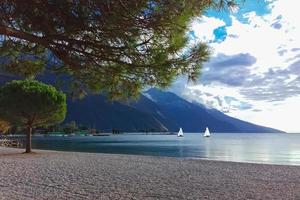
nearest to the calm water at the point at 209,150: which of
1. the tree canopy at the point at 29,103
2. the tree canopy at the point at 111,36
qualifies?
the tree canopy at the point at 29,103

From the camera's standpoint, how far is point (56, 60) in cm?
916

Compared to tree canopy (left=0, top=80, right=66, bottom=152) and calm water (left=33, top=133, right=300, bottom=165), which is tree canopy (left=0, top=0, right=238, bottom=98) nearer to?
tree canopy (left=0, top=80, right=66, bottom=152)

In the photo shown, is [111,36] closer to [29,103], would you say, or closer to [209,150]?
[29,103]

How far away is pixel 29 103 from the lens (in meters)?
36.2

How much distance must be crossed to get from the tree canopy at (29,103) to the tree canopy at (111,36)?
2764cm

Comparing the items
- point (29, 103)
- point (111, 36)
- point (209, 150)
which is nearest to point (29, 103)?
point (29, 103)

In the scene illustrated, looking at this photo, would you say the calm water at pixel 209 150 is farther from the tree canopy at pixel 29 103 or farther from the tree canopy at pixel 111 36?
the tree canopy at pixel 111 36

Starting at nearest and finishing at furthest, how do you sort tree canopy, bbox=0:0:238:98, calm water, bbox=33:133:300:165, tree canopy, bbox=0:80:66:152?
tree canopy, bbox=0:0:238:98
tree canopy, bbox=0:80:66:152
calm water, bbox=33:133:300:165

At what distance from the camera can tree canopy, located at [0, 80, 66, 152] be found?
36.3m

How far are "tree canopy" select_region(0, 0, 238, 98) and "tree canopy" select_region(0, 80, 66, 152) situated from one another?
27.6m

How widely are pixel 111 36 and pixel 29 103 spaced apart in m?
30.2

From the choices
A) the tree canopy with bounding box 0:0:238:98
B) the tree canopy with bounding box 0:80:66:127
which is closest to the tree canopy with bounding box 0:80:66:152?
the tree canopy with bounding box 0:80:66:127

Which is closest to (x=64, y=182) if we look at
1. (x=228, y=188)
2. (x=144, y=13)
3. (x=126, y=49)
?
(x=228, y=188)

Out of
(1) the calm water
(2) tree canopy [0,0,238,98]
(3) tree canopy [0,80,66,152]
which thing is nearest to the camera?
(2) tree canopy [0,0,238,98]
